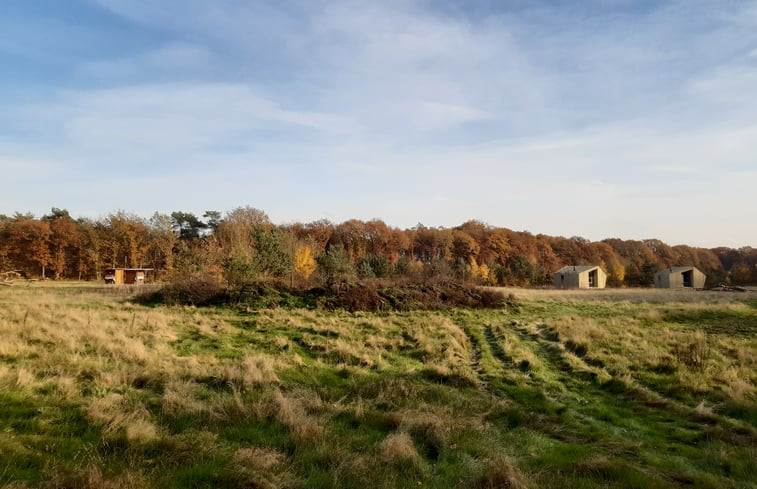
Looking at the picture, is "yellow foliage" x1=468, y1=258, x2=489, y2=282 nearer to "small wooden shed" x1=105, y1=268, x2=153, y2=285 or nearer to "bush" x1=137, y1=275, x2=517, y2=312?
"bush" x1=137, y1=275, x2=517, y2=312

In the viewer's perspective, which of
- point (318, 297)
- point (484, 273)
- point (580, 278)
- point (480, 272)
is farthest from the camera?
point (480, 272)

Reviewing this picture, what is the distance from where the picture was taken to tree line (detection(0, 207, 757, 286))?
3982cm

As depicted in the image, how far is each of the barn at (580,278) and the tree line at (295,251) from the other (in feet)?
20.5

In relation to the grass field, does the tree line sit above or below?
above

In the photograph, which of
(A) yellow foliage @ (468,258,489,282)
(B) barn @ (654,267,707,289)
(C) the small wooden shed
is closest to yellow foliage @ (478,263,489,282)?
Answer: (A) yellow foliage @ (468,258,489,282)

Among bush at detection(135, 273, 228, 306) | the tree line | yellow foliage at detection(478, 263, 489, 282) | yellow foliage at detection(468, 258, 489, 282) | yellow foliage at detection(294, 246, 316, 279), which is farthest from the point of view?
yellow foliage at detection(478, 263, 489, 282)

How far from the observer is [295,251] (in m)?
50.1

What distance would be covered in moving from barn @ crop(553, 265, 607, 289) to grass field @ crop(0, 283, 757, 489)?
55.5m

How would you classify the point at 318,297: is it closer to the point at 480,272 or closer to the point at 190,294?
the point at 190,294

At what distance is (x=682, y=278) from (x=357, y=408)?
8081cm

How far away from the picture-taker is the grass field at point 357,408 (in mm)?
4980

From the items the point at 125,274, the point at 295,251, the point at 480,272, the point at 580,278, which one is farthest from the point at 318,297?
the point at 480,272

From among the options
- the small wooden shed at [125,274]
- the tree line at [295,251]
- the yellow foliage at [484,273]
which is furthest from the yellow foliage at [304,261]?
the yellow foliage at [484,273]

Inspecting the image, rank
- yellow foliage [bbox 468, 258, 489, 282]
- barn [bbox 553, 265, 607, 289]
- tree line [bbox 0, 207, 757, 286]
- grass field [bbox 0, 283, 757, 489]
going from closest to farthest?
grass field [bbox 0, 283, 757, 489] < tree line [bbox 0, 207, 757, 286] < barn [bbox 553, 265, 607, 289] < yellow foliage [bbox 468, 258, 489, 282]
